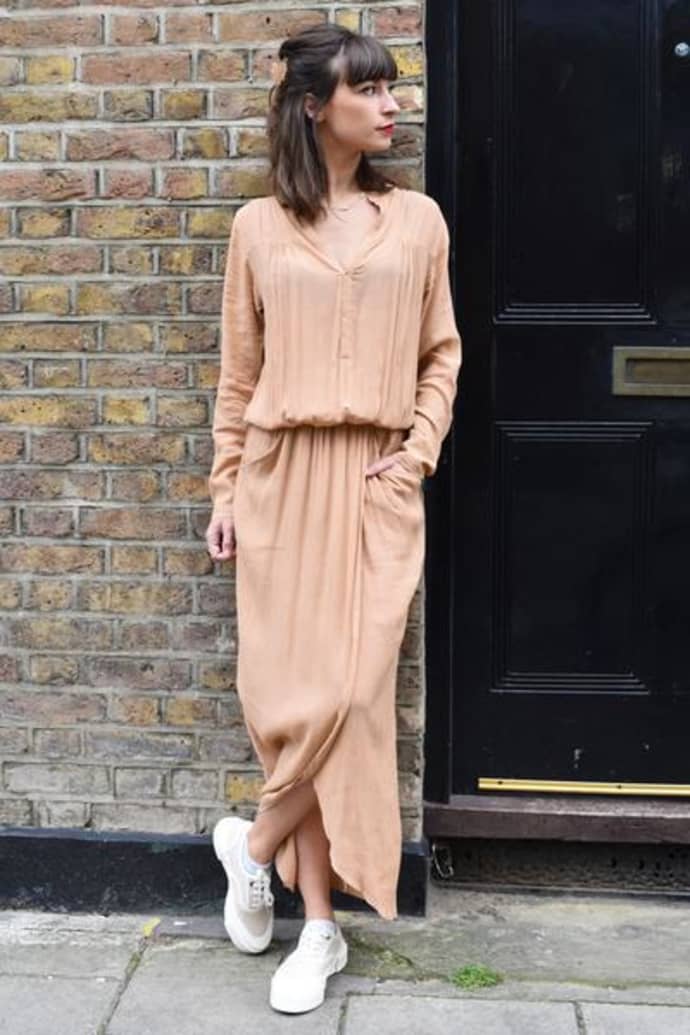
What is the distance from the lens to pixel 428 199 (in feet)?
10.5

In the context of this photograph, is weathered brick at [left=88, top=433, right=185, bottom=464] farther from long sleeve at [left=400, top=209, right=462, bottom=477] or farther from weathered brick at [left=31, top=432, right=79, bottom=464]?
long sleeve at [left=400, top=209, right=462, bottom=477]

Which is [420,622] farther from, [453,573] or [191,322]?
[191,322]

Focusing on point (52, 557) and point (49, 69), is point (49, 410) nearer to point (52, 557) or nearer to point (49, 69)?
point (52, 557)

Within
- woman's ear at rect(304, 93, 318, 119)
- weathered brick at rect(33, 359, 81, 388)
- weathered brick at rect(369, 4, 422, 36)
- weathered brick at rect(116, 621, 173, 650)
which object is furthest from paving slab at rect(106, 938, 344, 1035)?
weathered brick at rect(369, 4, 422, 36)

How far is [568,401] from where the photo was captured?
3.59 m

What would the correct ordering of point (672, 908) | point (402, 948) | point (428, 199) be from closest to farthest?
point (428, 199), point (402, 948), point (672, 908)

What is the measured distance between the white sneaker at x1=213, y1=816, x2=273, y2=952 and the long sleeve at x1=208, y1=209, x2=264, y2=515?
791mm

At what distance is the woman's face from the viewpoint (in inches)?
120

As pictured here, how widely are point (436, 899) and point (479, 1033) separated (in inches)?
27.6

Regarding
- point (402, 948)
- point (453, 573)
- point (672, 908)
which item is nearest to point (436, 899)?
point (402, 948)

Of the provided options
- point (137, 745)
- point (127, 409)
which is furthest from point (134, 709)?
point (127, 409)

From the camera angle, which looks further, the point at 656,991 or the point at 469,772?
the point at 469,772

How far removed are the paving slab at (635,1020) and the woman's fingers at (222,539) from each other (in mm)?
1315

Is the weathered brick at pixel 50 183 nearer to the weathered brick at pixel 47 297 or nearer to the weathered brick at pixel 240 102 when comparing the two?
the weathered brick at pixel 47 297
